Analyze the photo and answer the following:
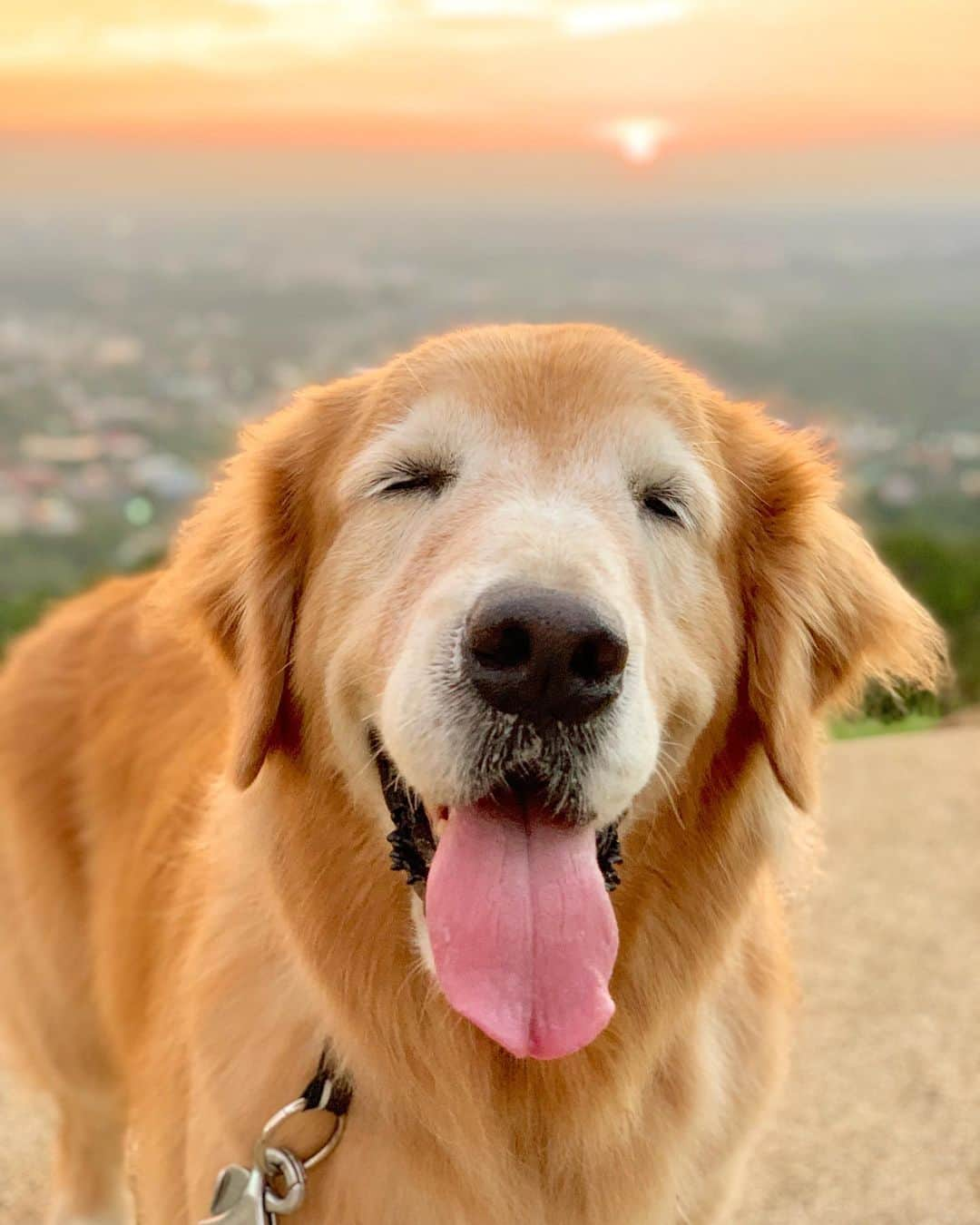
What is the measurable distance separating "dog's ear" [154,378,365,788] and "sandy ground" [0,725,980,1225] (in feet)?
8.16

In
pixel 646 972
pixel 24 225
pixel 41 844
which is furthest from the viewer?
pixel 24 225

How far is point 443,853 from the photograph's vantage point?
2021 mm

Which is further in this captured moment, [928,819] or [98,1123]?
[928,819]

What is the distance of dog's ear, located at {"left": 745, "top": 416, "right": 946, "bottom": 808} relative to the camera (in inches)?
97.4

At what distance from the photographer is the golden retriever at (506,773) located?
1946 millimetres

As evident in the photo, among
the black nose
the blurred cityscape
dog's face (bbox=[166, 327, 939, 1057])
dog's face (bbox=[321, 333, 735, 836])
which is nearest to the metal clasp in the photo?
dog's face (bbox=[166, 327, 939, 1057])

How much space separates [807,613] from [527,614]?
1027 millimetres

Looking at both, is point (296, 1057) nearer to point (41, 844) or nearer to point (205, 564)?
point (205, 564)

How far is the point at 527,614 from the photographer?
1.74 meters

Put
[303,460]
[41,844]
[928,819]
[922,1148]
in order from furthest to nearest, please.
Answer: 1. [928,819]
2. [922,1148]
3. [41,844]
4. [303,460]

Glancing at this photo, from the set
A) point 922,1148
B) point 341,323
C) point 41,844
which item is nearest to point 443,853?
point 41,844

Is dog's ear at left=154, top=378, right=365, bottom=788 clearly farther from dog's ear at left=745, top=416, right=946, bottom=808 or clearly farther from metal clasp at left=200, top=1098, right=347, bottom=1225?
dog's ear at left=745, top=416, right=946, bottom=808

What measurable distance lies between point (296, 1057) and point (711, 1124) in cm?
90

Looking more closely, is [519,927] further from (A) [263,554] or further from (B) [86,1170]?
(B) [86,1170]
